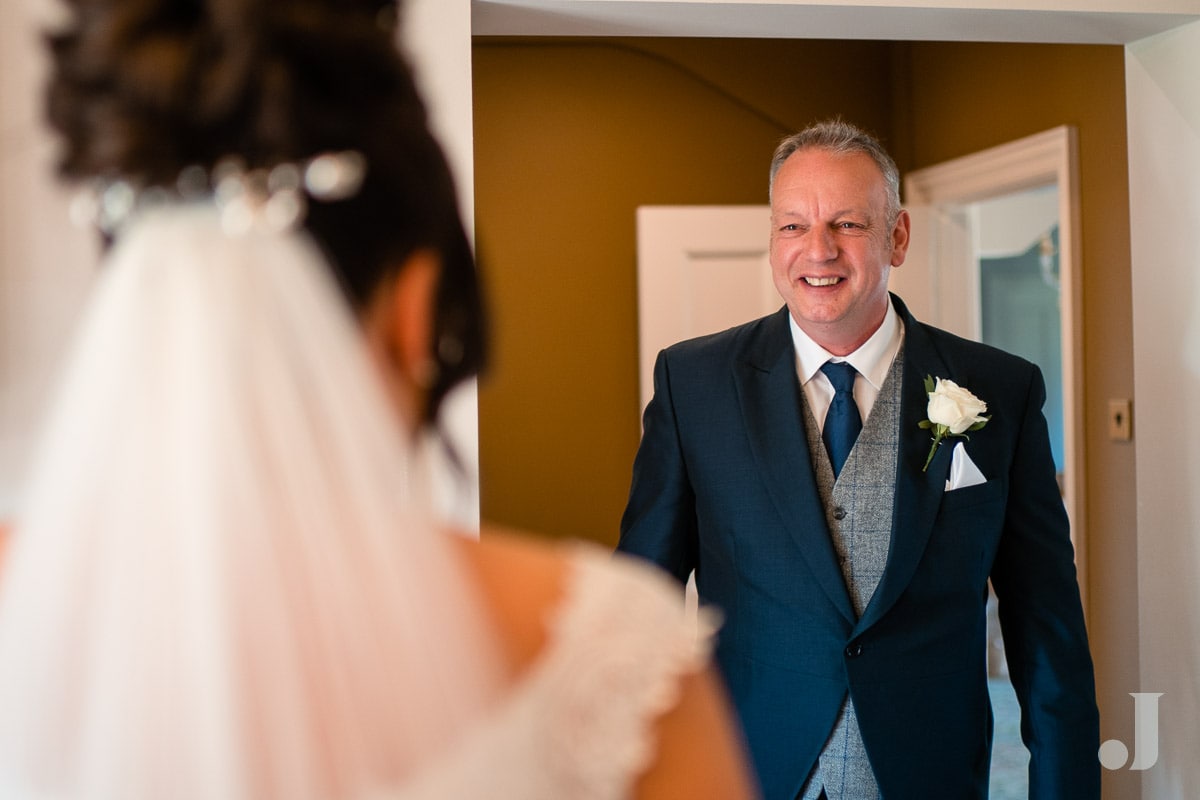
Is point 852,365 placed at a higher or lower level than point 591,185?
lower

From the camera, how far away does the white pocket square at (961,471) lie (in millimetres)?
2012

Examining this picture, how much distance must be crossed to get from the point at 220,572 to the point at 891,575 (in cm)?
148

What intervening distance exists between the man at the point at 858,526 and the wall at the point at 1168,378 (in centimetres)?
110

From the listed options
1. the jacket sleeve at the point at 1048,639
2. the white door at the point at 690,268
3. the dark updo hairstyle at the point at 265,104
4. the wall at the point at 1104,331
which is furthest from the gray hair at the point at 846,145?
the white door at the point at 690,268

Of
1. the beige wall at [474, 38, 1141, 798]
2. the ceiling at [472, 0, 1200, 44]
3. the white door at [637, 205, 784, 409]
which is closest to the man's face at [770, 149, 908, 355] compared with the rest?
the ceiling at [472, 0, 1200, 44]

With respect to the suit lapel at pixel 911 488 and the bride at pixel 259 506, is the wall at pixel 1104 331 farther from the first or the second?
the bride at pixel 259 506

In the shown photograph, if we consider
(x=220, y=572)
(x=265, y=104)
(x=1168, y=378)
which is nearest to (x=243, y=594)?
(x=220, y=572)

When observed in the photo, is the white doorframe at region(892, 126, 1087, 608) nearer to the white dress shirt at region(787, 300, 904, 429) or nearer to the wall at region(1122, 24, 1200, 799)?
the wall at region(1122, 24, 1200, 799)

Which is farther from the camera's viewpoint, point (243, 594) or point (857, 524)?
point (857, 524)

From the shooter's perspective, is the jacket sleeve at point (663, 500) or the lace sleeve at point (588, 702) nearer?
the lace sleeve at point (588, 702)

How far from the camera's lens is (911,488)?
1.98m

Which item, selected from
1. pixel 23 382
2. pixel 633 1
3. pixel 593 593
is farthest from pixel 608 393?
pixel 593 593

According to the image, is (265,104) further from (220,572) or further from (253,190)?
(220,572)

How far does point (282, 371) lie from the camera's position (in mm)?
660
